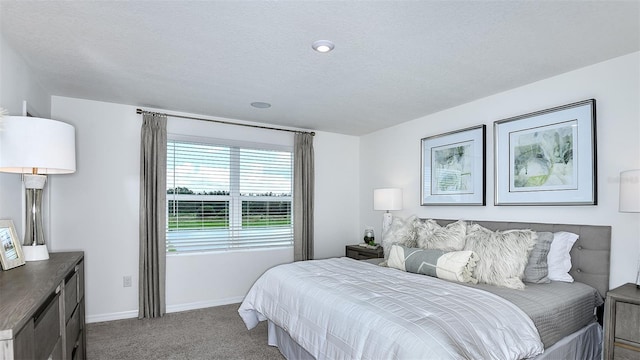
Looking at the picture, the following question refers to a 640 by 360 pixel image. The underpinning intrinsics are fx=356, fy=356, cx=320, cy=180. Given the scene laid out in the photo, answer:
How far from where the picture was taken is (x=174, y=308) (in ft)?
13.5

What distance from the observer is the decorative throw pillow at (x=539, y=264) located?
267cm

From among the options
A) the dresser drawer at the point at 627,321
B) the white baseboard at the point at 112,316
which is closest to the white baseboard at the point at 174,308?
the white baseboard at the point at 112,316

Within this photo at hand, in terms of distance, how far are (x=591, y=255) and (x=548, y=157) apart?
84 cm

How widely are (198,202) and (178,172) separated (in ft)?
1.41

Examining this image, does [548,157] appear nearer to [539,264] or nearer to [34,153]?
[539,264]

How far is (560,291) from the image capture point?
8.07 ft

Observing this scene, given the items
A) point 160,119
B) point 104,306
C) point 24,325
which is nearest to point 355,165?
point 160,119

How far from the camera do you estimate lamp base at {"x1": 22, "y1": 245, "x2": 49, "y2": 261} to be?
86.5 inches

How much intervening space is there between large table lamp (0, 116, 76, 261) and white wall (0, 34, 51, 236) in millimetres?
193

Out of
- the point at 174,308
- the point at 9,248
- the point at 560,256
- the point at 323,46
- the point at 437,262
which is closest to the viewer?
the point at 9,248

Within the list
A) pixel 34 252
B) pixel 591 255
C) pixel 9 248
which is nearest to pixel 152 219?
pixel 34 252

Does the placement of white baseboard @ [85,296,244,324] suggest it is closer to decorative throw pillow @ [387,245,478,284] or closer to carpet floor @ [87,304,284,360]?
carpet floor @ [87,304,284,360]

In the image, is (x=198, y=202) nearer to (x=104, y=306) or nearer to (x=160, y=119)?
(x=160, y=119)

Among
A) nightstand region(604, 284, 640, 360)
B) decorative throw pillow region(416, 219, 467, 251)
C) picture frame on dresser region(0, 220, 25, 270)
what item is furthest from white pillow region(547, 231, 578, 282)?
picture frame on dresser region(0, 220, 25, 270)
